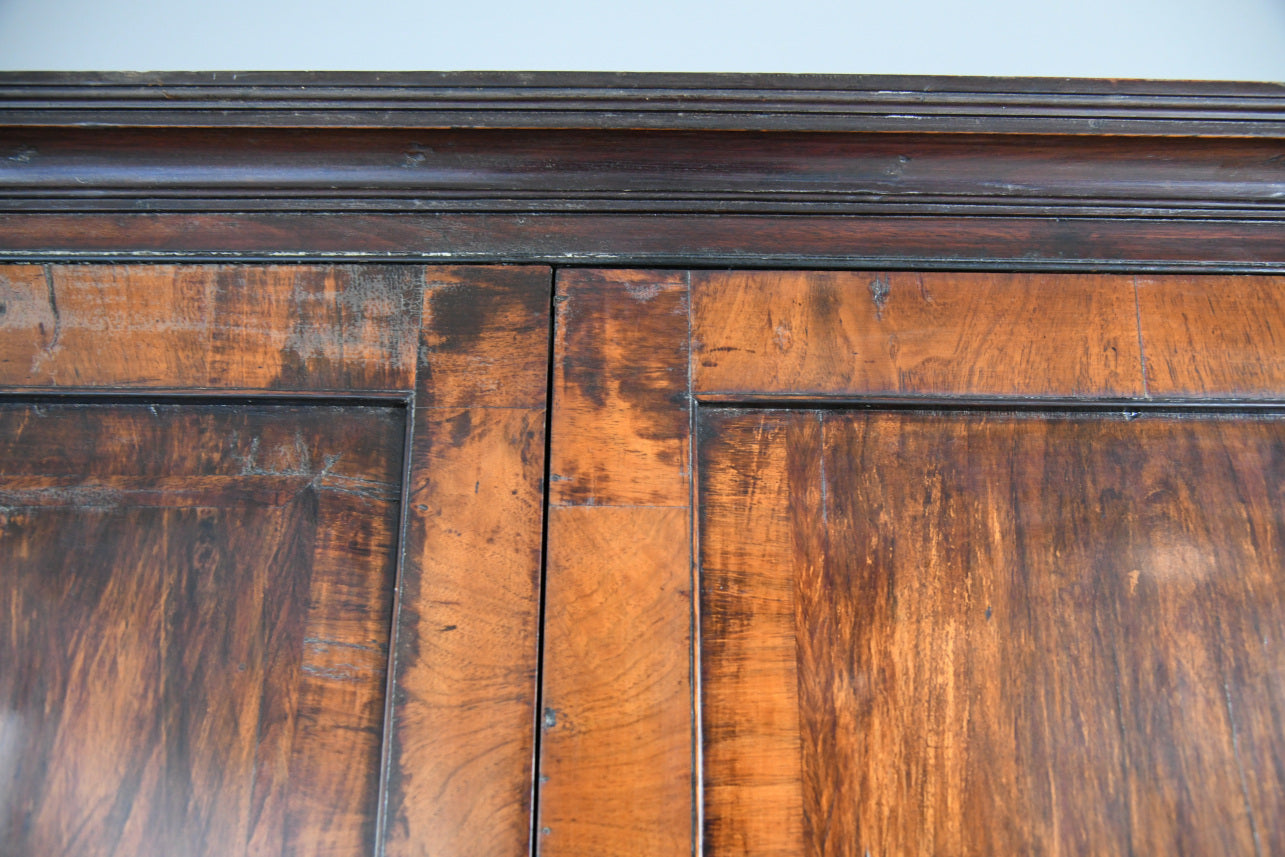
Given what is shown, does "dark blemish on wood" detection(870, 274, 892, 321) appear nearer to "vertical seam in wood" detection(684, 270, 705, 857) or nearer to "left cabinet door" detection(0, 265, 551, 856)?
"vertical seam in wood" detection(684, 270, 705, 857)

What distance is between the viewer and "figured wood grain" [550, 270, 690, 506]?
699 mm

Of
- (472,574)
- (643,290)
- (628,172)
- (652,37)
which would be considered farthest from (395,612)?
(652,37)

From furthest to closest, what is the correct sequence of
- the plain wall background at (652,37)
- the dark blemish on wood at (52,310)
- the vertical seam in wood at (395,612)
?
the plain wall background at (652,37) < the dark blemish on wood at (52,310) < the vertical seam in wood at (395,612)

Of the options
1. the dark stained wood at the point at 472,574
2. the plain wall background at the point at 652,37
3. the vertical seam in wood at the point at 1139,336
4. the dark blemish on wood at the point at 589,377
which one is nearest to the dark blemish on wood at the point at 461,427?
the dark stained wood at the point at 472,574

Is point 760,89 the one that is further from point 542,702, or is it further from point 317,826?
point 317,826

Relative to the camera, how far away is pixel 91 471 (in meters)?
0.72

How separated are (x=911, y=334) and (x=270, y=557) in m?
0.69

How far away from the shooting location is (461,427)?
0.71 metres

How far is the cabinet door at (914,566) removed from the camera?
0.65 meters

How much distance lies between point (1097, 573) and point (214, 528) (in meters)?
0.88

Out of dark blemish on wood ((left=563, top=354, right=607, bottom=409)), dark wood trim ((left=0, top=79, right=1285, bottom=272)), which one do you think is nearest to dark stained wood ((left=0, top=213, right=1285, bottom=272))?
dark wood trim ((left=0, top=79, right=1285, bottom=272))

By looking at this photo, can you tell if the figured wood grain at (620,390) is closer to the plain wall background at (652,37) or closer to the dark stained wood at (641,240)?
the dark stained wood at (641,240)

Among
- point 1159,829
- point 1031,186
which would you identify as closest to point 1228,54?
point 1031,186

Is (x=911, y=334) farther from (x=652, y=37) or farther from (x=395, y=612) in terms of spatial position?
(x=395, y=612)
